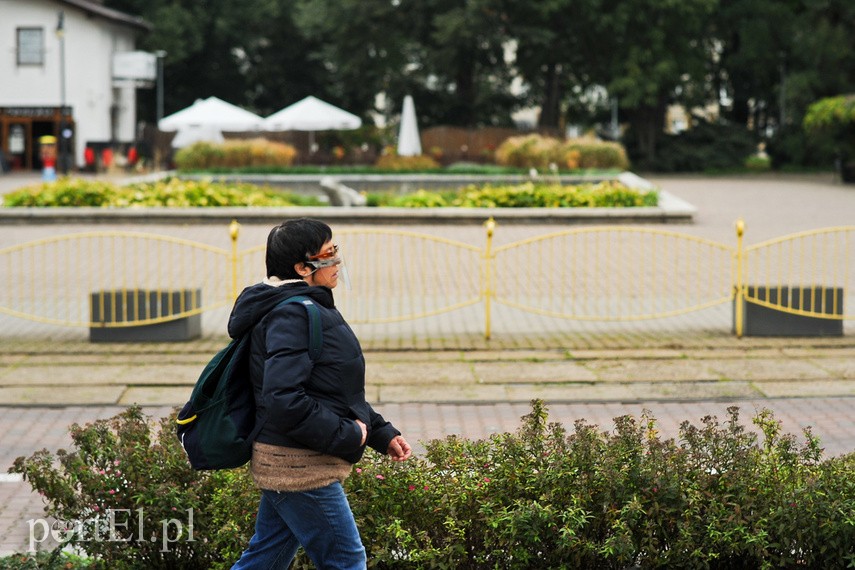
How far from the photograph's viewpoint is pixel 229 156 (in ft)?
122

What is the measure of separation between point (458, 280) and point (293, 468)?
11.9 meters

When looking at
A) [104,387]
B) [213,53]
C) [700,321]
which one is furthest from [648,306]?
[213,53]

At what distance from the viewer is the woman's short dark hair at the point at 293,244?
4332 millimetres

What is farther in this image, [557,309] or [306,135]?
[306,135]

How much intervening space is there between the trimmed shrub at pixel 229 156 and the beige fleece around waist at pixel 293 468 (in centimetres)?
3304

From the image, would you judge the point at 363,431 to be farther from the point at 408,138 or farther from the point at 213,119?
the point at 213,119

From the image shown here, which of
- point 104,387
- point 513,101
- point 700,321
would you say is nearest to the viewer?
point 104,387

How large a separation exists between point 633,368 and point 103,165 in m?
41.5

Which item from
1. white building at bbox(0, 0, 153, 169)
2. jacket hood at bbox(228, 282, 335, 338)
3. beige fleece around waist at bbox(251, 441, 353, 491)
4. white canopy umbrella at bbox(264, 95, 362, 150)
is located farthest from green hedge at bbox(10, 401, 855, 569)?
white building at bbox(0, 0, 153, 169)

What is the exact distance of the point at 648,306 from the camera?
14.2 metres

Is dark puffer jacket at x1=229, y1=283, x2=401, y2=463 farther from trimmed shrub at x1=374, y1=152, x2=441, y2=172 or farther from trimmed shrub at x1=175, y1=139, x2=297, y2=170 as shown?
trimmed shrub at x1=374, y1=152, x2=441, y2=172

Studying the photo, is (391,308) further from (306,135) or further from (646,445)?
(306,135)

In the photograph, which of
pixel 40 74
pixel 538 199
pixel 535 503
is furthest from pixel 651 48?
pixel 535 503

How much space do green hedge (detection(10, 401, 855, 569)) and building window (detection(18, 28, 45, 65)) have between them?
171ft
